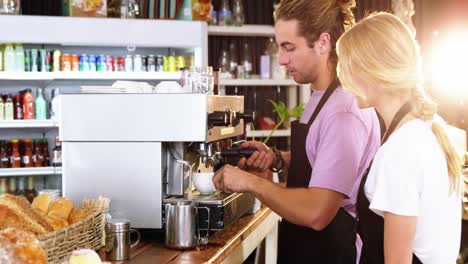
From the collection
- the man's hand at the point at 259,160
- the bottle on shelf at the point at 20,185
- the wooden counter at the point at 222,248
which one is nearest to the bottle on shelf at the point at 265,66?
the bottle on shelf at the point at 20,185

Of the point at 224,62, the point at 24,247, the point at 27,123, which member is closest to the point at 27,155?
the point at 27,123

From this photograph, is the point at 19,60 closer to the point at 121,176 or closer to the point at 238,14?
the point at 238,14

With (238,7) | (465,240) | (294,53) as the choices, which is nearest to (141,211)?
(294,53)

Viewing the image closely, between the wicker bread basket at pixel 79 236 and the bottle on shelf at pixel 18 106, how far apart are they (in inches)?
135

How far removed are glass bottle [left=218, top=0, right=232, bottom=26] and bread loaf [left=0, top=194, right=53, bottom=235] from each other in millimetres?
4402

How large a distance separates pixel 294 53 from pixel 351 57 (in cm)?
52

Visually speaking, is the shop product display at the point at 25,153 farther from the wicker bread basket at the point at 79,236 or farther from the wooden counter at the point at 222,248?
the wicker bread basket at the point at 79,236

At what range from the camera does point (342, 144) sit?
215 cm

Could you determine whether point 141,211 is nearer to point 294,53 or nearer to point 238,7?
point 294,53

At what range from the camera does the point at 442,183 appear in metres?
1.74

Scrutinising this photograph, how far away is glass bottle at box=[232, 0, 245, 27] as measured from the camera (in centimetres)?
620

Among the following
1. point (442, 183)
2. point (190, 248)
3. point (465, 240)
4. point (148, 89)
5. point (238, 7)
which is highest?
point (238, 7)

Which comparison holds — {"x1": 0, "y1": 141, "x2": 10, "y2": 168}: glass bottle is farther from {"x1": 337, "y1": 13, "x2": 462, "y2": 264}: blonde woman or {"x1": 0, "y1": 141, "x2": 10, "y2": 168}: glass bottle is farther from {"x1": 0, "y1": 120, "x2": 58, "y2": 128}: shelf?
{"x1": 337, "y1": 13, "x2": 462, "y2": 264}: blonde woman

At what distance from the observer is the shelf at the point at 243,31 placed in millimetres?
6098
